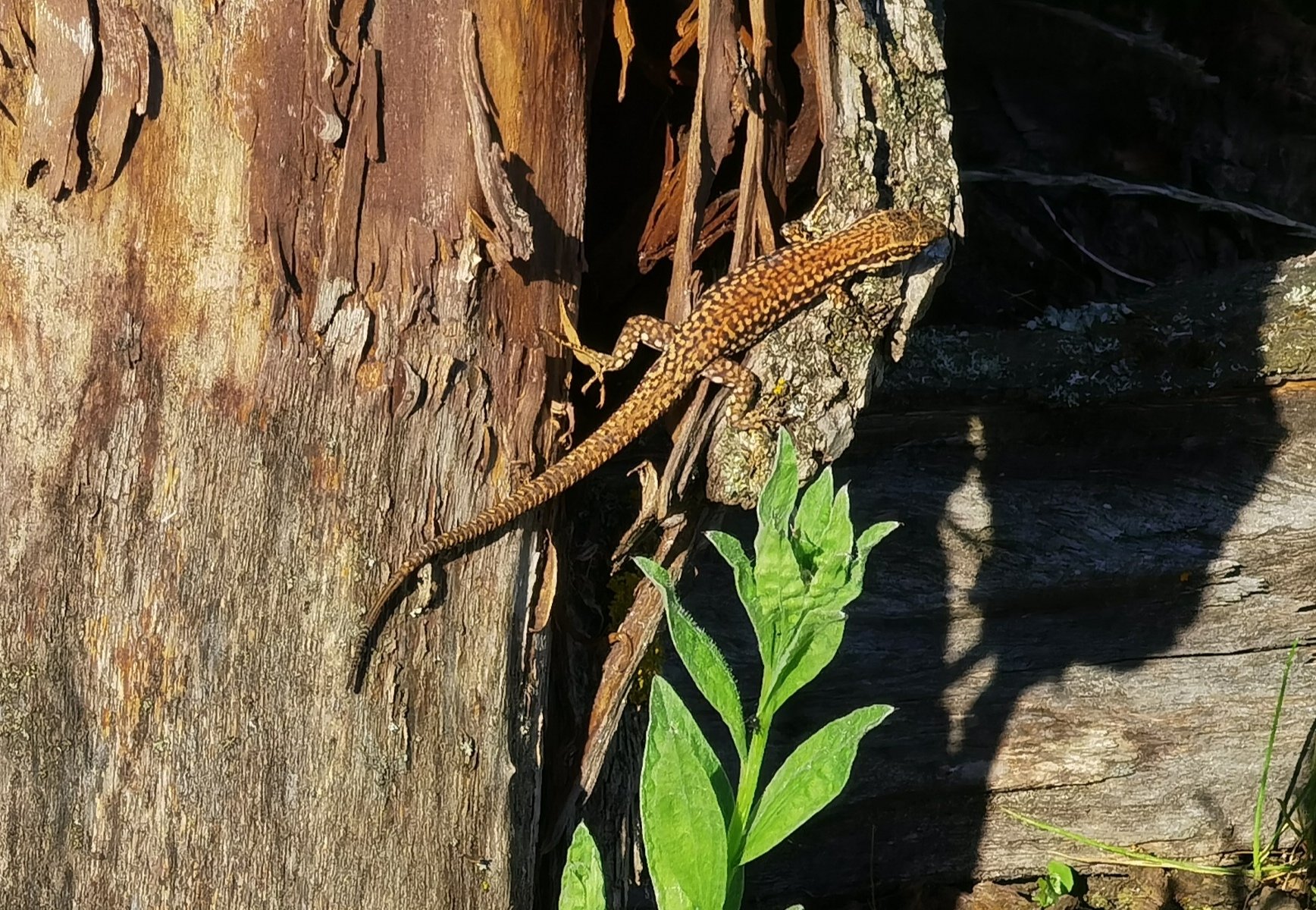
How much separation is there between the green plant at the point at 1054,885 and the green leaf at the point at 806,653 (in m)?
2.55

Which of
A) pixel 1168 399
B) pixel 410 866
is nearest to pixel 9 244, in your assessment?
pixel 410 866

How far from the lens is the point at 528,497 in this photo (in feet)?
6.75

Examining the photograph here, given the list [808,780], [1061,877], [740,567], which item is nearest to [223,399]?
[740,567]

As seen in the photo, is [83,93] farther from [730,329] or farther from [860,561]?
[860,561]

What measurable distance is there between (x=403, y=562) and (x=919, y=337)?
62.0 inches

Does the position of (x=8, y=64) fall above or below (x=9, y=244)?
above

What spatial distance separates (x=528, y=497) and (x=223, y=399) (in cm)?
56

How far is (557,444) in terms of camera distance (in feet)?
7.13

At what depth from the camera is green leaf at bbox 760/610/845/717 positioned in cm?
169

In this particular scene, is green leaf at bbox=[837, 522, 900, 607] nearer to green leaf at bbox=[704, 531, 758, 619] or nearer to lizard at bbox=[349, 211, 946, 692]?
green leaf at bbox=[704, 531, 758, 619]

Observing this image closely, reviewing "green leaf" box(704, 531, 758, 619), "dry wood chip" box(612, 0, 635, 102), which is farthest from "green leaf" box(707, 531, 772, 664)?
"dry wood chip" box(612, 0, 635, 102)

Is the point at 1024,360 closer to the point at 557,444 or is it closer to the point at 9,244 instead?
the point at 557,444

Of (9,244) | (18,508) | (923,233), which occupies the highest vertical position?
(923,233)

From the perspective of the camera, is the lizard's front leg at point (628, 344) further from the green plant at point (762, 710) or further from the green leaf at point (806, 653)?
the green leaf at point (806, 653)
